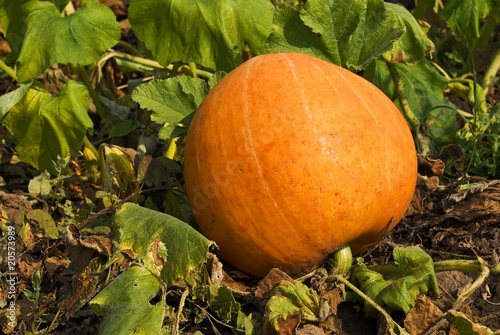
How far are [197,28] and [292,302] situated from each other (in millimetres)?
1357

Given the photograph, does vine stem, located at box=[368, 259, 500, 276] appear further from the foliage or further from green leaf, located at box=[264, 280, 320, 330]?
green leaf, located at box=[264, 280, 320, 330]

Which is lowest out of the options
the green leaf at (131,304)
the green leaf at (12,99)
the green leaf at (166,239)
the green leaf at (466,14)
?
the green leaf at (131,304)

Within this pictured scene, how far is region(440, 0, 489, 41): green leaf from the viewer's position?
3.68m

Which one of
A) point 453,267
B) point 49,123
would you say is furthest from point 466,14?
point 49,123

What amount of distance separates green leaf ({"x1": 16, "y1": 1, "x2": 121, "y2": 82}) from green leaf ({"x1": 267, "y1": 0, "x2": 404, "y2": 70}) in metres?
0.72

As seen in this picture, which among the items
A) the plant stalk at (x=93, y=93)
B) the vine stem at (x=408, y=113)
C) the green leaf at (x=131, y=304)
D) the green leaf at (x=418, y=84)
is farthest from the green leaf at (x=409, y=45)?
the green leaf at (x=131, y=304)

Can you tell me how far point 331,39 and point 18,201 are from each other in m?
1.57

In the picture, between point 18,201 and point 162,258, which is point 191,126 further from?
point 18,201

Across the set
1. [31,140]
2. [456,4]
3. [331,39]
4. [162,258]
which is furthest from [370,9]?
[31,140]

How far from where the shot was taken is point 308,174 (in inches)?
108

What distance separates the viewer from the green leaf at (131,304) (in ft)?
8.13

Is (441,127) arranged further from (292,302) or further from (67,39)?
(67,39)

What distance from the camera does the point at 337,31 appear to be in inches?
131

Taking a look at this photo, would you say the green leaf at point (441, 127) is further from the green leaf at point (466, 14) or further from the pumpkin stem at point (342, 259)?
the pumpkin stem at point (342, 259)
